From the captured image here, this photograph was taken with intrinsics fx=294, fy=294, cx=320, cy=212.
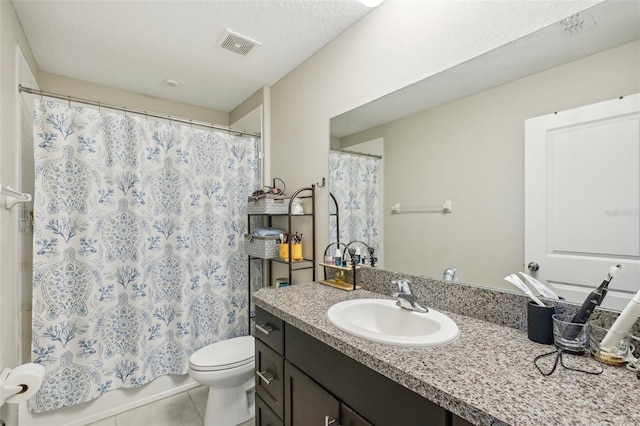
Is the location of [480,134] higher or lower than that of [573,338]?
higher

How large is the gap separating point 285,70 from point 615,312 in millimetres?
2220

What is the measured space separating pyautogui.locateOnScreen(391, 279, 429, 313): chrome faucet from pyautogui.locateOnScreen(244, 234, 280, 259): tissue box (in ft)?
3.40

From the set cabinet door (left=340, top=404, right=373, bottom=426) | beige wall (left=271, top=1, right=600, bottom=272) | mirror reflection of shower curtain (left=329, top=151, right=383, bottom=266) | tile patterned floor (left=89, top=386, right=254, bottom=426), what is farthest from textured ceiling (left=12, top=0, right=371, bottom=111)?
tile patterned floor (left=89, top=386, right=254, bottom=426)

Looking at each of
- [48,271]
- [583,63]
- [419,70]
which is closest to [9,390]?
[48,271]

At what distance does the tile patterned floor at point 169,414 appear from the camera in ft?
5.98

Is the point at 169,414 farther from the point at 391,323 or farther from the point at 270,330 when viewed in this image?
the point at 391,323

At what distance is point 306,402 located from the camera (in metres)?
1.09

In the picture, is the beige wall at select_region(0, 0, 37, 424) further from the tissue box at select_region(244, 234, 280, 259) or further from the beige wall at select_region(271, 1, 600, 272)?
the beige wall at select_region(271, 1, 600, 272)

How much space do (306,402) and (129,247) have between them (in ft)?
5.10

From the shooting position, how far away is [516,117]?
1069 mm

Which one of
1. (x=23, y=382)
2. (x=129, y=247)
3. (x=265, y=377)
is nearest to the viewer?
(x=23, y=382)

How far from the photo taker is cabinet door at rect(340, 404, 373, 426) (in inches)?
34.0

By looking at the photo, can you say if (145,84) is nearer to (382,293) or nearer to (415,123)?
(415,123)

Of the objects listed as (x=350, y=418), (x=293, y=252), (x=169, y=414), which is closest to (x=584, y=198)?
(x=350, y=418)
